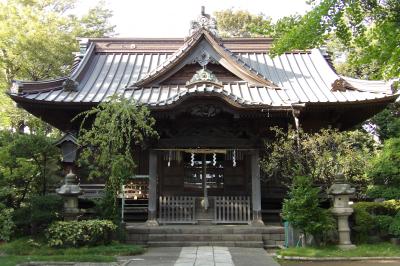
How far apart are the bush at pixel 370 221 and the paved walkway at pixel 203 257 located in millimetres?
2826

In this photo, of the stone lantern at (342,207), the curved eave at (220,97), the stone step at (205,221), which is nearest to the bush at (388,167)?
the curved eave at (220,97)

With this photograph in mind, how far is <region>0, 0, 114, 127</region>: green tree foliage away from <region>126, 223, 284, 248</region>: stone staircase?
1501 centimetres

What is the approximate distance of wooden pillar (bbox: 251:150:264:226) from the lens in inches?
524

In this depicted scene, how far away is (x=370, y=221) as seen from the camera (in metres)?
11.5

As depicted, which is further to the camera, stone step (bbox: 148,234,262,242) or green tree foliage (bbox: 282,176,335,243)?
stone step (bbox: 148,234,262,242)

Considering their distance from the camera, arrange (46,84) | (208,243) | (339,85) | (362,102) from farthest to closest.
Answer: (339,85) → (46,84) → (362,102) → (208,243)

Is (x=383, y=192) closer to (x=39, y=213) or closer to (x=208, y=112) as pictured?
(x=208, y=112)

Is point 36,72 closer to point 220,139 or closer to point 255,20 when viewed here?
point 220,139

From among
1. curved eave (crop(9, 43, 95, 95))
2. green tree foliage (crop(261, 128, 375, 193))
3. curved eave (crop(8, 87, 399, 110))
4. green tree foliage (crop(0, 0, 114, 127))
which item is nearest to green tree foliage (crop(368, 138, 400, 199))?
green tree foliage (crop(261, 128, 375, 193))

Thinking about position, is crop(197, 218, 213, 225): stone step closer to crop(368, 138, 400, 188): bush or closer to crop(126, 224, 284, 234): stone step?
crop(126, 224, 284, 234): stone step

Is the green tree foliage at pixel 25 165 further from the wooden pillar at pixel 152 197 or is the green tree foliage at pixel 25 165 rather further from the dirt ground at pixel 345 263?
the dirt ground at pixel 345 263

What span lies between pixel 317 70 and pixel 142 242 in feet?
35.2

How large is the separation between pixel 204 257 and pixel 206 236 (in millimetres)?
2260

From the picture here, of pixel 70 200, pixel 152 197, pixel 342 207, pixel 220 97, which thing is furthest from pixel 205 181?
pixel 342 207
